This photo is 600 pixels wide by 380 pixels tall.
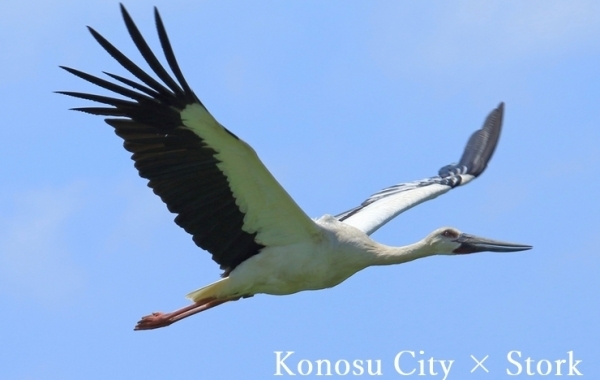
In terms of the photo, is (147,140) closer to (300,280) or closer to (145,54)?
(145,54)

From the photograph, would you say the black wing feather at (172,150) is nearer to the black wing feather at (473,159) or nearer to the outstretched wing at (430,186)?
the outstretched wing at (430,186)

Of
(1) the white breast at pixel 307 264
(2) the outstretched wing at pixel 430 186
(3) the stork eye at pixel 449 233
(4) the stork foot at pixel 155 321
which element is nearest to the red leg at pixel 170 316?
(4) the stork foot at pixel 155 321

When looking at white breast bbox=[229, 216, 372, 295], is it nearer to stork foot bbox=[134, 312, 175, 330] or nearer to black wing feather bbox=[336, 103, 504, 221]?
stork foot bbox=[134, 312, 175, 330]

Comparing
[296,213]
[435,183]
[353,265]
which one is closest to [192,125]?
[296,213]

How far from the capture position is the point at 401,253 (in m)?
14.5

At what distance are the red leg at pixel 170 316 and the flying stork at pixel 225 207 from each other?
1 centimetres

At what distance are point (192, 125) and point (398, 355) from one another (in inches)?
163

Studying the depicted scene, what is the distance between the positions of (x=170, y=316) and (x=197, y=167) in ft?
6.60

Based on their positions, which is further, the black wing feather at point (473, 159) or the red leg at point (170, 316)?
the black wing feather at point (473, 159)

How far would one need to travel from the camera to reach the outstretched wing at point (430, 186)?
16219 mm

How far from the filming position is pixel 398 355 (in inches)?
611

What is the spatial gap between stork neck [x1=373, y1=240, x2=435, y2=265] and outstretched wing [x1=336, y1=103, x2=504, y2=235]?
1182mm

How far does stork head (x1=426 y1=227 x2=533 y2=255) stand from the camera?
14.8 m

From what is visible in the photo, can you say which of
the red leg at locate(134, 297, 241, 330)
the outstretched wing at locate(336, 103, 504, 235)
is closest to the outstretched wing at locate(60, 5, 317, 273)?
the red leg at locate(134, 297, 241, 330)
